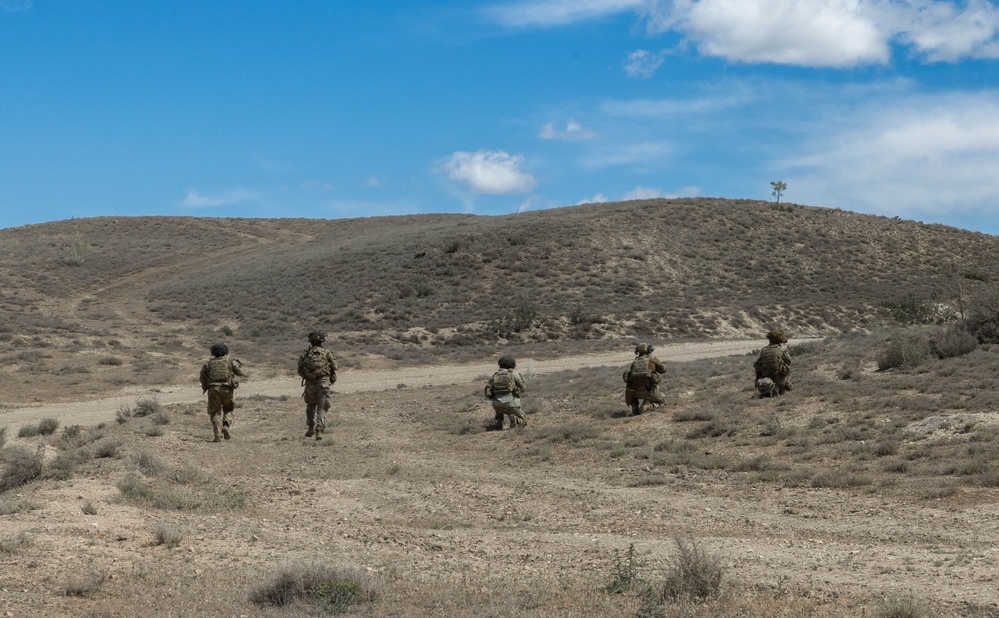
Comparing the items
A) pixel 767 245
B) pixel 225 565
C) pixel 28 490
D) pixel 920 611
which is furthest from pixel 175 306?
pixel 920 611

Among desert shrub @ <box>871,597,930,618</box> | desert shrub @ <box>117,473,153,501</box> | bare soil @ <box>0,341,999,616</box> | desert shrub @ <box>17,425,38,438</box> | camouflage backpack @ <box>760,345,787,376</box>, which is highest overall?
camouflage backpack @ <box>760,345,787,376</box>

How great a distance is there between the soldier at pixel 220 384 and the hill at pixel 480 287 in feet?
36.9

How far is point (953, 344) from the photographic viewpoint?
1802cm

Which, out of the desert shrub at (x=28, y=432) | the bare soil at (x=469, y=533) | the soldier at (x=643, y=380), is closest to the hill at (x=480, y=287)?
the desert shrub at (x=28, y=432)

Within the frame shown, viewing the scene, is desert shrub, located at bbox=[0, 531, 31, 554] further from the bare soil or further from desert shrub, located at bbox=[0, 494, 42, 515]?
desert shrub, located at bbox=[0, 494, 42, 515]

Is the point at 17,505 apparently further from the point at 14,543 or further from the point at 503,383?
the point at 503,383

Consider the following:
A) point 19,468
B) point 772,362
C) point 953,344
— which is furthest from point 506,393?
point 19,468

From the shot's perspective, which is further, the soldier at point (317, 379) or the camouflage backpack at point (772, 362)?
the soldier at point (317, 379)

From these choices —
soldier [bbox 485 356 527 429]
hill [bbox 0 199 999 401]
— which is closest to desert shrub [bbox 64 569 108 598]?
soldier [bbox 485 356 527 429]

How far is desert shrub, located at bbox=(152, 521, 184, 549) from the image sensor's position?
8460 millimetres

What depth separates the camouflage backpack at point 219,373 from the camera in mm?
16906

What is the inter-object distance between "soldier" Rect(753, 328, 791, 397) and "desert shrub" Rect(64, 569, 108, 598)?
12.9 m

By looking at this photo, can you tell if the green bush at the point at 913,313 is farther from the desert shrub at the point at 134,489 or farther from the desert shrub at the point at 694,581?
the desert shrub at the point at 694,581

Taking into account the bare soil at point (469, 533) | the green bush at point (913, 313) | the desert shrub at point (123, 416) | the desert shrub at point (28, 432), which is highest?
the green bush at point (913, 313)
